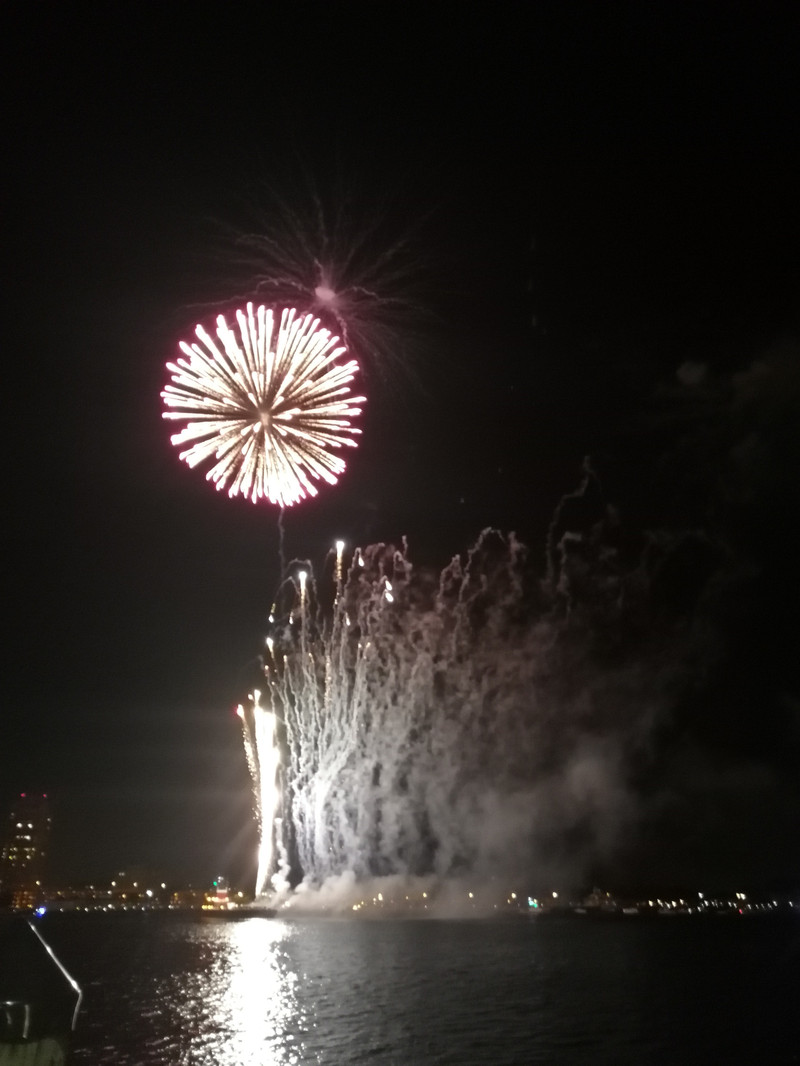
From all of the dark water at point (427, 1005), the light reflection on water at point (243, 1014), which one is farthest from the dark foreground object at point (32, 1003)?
the light reflection on water at point (243, 1014)

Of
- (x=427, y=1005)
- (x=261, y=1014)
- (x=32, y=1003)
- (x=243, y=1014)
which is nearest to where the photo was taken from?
(x=32, y=1003)

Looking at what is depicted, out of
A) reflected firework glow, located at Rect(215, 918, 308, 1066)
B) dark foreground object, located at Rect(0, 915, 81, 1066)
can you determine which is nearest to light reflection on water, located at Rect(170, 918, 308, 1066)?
reflected firework glow, located at Rect(215, 918, 308, 1066)

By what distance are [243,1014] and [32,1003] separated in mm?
29245

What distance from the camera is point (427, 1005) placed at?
37.1 metres

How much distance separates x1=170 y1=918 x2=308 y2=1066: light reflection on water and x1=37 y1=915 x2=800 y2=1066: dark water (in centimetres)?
8

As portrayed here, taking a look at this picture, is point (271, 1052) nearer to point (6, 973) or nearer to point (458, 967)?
point (6, 973)

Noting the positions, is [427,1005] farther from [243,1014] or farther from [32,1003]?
[32,1003]

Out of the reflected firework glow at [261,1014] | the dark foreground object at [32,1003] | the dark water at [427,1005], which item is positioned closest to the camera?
the dark foreground object at [32,1003]

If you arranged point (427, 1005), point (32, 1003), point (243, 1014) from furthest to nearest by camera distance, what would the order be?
point (427, 1005) < point (243, 1014) < point (32, 1003)

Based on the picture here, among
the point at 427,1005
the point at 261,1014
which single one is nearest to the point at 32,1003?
the point at 261,1014

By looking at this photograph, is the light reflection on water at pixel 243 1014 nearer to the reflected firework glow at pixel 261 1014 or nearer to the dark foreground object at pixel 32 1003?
the reflected firework glow at pixel 261 1014

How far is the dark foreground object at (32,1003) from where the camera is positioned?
847cm

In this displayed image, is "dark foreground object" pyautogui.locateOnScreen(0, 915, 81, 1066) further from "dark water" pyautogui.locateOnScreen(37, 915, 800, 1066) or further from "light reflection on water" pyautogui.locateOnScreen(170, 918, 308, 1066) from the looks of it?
"light reflection on water" pyautogui.locateOnScreen(170, 918, 308, 1066)

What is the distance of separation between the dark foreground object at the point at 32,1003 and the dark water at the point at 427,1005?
1818 centimetres
